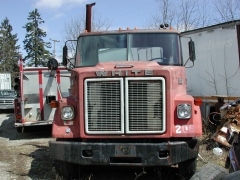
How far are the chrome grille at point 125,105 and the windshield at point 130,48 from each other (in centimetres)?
99

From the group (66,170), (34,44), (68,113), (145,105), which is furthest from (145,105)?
(34,44)

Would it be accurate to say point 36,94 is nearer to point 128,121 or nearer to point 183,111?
point 128,121

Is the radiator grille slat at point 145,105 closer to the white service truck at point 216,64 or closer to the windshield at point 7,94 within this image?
the white service truck at point 216,64

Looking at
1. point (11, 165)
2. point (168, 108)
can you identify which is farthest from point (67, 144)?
point (11, 165)

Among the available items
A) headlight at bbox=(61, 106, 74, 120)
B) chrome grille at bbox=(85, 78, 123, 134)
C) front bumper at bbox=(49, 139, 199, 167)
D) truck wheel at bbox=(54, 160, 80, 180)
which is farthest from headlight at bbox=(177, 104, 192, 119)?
truck wheel at bbox=(54, 160, 80, 180)

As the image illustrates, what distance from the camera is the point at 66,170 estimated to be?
5.44 meters

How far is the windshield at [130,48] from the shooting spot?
5742 mm

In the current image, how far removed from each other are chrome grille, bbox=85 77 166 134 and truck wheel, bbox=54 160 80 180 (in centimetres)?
94

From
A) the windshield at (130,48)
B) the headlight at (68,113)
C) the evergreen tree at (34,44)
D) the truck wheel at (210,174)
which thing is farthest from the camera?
the evergreen tree at (34,44)

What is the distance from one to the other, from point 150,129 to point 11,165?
3581 millimetres

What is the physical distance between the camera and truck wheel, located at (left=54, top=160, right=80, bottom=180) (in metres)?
5.41

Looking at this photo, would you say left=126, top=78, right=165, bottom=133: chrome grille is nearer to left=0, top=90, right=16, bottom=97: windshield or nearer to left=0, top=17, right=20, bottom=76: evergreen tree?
left=0, top=90, right=16, bottom=97: windshield

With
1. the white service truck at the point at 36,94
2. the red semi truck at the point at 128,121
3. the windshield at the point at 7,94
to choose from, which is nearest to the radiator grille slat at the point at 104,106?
the red semi truck at the point at 128,121

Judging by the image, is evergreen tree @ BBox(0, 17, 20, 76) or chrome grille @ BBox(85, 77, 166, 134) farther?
evergreen tree @ BBox(0, 17, 20, 76)
